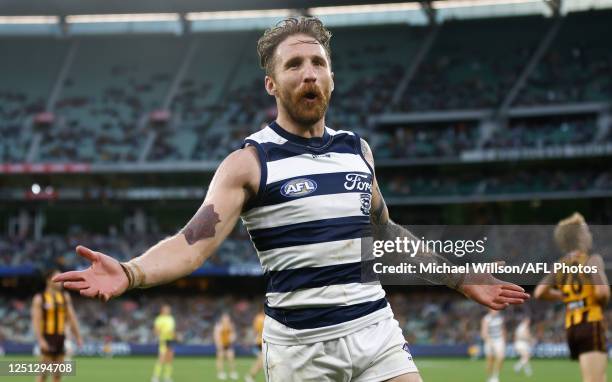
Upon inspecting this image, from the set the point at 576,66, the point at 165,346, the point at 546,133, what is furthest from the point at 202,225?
the point at 576,66

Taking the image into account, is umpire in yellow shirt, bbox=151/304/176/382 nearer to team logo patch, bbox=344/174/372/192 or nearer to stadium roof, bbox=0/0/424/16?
team logo patch, bbox=344/174/372/192

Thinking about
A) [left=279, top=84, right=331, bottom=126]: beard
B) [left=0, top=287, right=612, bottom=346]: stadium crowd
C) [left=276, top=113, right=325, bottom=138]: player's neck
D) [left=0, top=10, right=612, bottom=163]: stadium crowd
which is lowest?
[left=276, top=113, right=325, bottom=138]: player's neck

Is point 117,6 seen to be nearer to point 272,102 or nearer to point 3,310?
point 272,102

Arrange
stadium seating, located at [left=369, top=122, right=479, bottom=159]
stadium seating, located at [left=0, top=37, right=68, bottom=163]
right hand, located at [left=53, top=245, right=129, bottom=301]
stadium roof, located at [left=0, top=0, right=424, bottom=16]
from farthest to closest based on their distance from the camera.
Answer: stadium seating, located at [left=0, top=37, right=68, bottom=163] < stadium roof, located at [left=0, top=0, right=424, bottom=16] < stadium seating, located at [left=369, top=122, right=479, bottom=159] < right hand, located at [left=53, top=245, right=129, bottom=301]

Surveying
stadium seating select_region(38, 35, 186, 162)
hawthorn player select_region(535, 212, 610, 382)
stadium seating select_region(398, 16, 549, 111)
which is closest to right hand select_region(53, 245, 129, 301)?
hawthorn player select_region(535, 212, 610, 382)

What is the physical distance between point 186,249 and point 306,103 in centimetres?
87

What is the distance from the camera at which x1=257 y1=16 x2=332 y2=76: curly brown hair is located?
3984 millimetres

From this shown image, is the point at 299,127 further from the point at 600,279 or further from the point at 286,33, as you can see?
the point at 600,279

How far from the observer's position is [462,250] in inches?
172

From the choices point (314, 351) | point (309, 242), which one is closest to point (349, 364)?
point (314, 351)

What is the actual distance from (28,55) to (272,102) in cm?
1575

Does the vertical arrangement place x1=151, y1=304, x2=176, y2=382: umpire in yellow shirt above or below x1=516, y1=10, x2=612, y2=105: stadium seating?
below

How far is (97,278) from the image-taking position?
122 inches

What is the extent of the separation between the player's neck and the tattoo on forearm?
1.80 feet
